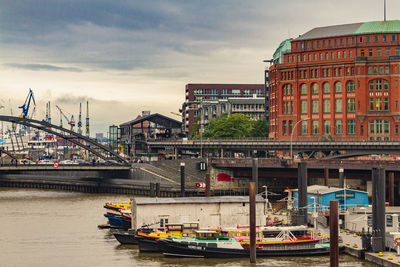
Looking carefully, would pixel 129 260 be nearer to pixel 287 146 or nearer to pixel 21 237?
pixel 21 237

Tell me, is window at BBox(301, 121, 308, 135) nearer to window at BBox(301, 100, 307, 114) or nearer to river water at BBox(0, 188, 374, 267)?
window at BBox(301, 100, 307, 114)

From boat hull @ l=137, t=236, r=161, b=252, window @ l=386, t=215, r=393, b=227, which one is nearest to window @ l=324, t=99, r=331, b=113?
window @ l=386, t=215, r=393, b=227

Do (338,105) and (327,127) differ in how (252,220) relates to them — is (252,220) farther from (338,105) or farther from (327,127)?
(327,127)

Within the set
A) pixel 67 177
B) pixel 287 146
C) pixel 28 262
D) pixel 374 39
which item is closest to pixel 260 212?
pixel 28 262

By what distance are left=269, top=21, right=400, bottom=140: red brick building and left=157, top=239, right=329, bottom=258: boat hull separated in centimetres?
8893

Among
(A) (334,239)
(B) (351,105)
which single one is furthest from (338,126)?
(A) (334,239)

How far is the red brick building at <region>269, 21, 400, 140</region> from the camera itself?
525ft

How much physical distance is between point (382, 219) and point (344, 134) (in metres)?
104

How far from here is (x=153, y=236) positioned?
6725 centimetres

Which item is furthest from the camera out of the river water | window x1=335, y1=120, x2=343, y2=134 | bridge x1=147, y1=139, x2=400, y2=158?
window x1=335, y1=120, x2=343, y2=134

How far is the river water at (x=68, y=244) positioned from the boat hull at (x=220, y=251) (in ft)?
1.58

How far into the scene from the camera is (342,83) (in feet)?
536

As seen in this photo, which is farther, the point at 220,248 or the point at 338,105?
the point at 338,105

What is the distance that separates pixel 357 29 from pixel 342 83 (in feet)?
45.9
